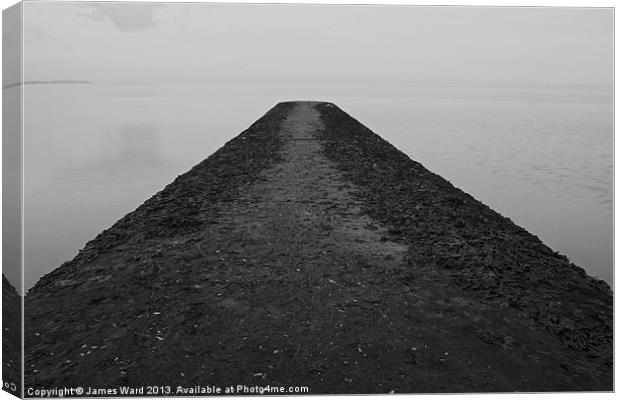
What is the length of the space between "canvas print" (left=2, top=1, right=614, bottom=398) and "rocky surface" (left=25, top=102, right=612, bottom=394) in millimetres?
27

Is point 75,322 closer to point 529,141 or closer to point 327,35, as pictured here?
point 327,35

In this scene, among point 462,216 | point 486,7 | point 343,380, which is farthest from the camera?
point 462,216

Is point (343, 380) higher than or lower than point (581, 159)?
lower

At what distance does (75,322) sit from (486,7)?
242 inches

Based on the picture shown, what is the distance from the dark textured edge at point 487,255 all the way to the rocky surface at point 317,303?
0.03 meters

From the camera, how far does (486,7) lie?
794cm

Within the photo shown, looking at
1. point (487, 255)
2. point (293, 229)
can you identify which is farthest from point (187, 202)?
point (487, 255)

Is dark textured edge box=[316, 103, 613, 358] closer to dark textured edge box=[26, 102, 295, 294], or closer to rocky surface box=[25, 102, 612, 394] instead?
rocky surface box=[25, 102, 612, 394]

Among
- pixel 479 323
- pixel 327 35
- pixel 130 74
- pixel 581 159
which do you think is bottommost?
pixel 479 323

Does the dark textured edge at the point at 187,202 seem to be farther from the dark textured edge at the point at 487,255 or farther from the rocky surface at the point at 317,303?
the dark textured edge at the point at 487,255

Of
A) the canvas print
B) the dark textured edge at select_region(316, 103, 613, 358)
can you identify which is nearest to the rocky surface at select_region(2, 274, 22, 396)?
the canvas print

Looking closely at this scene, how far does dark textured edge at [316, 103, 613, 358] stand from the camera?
743 cm

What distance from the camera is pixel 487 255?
8688mm

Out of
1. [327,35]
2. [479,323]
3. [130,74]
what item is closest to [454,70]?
[327,35]
